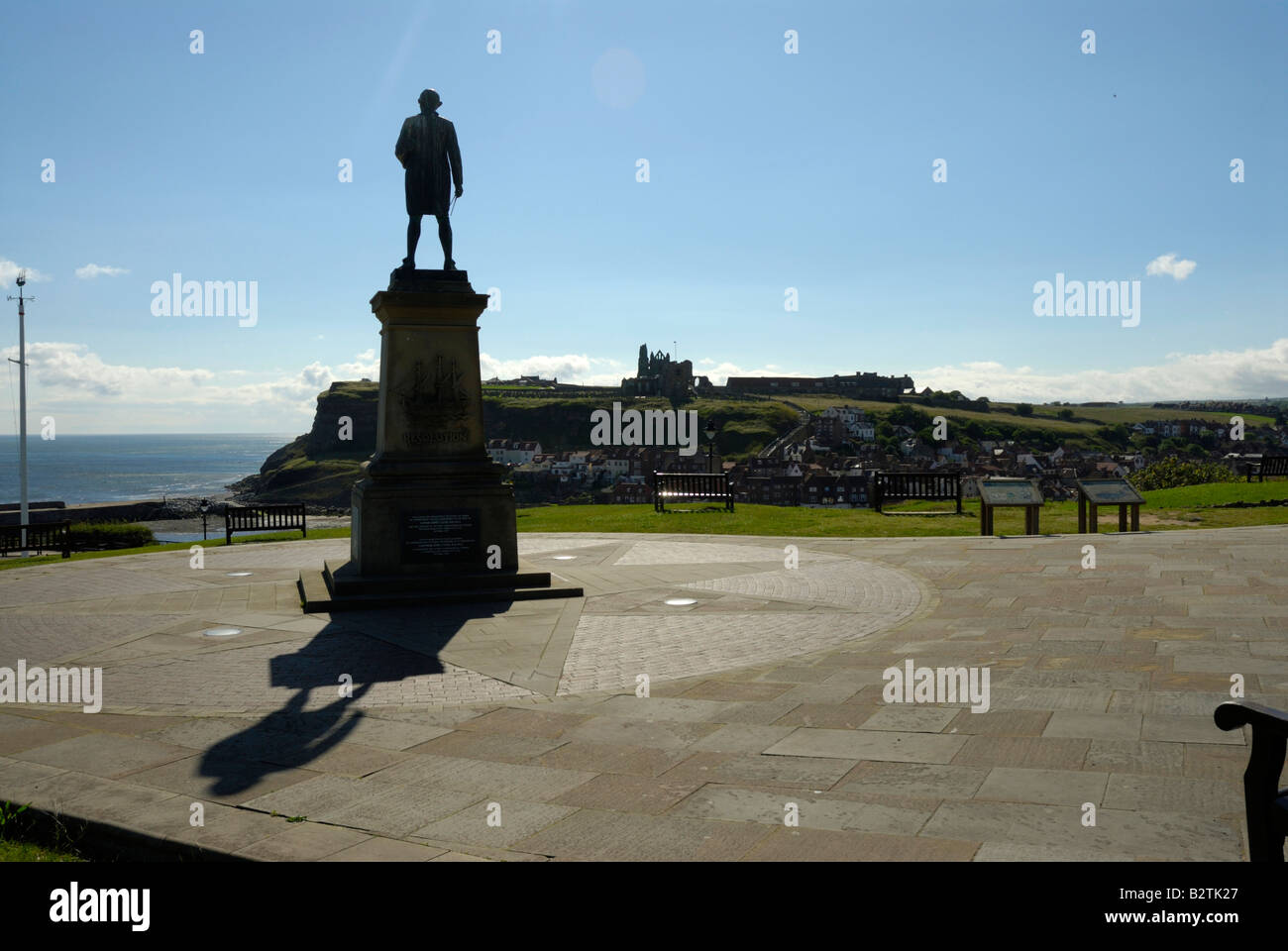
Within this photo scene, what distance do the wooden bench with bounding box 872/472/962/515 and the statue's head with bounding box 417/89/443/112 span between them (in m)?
13.6

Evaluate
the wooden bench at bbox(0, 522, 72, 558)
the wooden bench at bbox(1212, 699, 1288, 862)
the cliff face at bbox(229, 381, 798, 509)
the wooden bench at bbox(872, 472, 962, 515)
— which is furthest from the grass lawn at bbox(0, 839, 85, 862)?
the cliff face at bbox(229, 381, 798, 509)

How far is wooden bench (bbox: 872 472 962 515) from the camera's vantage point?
2134 centimetres

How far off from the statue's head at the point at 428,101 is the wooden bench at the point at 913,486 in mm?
13627

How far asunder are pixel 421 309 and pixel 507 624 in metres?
4.12

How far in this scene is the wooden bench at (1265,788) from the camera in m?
2.71

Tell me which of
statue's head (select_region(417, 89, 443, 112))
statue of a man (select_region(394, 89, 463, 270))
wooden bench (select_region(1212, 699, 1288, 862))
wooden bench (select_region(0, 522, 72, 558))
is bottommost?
wooden bench (select_region(0, 522, 72, 558))

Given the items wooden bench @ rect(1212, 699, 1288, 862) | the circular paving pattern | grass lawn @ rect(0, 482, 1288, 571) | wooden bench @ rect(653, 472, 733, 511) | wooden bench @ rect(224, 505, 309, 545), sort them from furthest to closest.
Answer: wooden bench @ rect(653, 472, 733, 511) → wooden bench @ rect(224, 505, 309, 545) → grass lawn @ rect(0, 482, 1288, 571) → the circular paving pattern → wooden bench @ rect(1212, 699, 1288, 862)

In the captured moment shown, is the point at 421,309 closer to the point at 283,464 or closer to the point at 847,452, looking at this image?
the point at 847,452

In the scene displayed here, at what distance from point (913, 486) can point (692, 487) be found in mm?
5618

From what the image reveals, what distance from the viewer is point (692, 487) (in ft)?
77.6

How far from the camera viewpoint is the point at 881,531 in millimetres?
17062

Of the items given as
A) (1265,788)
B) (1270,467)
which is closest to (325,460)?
(1270,467)
